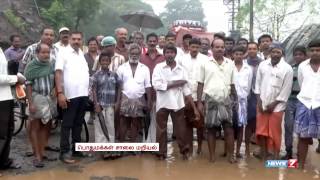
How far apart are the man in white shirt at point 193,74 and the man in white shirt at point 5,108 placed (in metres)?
2.58

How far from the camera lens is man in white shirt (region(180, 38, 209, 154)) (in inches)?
270

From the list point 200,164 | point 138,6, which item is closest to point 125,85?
point 200,164

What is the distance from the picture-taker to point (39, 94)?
6.01m

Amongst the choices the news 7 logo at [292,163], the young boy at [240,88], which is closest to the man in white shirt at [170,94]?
the young boy at [240,88]

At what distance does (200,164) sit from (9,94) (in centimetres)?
286

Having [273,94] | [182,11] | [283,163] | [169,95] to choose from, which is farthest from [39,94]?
[182,11]

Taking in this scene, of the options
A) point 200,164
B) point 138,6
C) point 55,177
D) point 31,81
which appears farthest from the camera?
point 138,6

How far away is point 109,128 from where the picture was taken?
261 inches

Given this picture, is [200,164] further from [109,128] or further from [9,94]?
[9,94]

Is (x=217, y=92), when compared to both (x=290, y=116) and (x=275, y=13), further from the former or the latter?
(x=275, y=13)

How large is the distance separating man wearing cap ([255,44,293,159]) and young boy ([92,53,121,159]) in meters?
2.22

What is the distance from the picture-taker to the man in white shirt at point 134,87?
672cm

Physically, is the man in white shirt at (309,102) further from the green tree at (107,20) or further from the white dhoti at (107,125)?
the green tree at (107,20)

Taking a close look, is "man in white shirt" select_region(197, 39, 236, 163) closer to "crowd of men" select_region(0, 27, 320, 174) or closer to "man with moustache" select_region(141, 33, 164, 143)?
"crowd of men" select_region(0, 27, 320, 174)
